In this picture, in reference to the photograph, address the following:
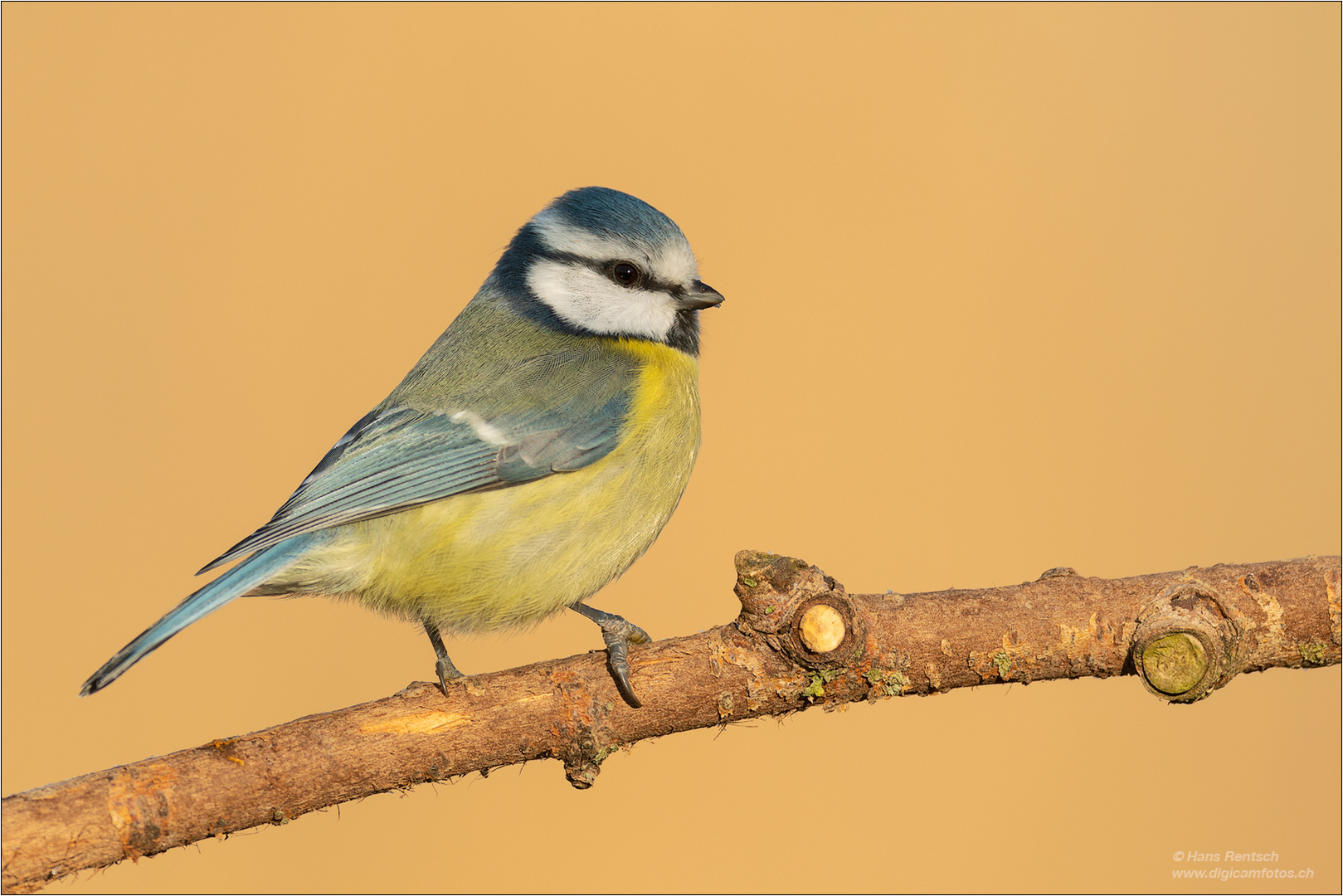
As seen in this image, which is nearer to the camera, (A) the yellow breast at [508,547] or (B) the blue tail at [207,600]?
(B) the blue tail at [207,600]

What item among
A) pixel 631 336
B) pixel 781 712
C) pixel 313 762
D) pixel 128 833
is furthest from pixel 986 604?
pixel 128 833

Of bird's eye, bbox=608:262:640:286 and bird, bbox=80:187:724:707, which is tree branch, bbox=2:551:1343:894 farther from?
bird's eye, bbox=608:262:640:286

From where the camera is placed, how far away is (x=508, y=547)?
2.16 metres

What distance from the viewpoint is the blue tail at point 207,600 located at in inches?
68.8

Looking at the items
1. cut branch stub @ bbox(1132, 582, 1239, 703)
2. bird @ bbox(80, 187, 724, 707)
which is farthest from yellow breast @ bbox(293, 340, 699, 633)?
cut branch stub @ bbox(1132, 582, 1239, 703)

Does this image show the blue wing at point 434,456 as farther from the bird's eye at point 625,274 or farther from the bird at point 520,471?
the bird's eye at point 625,274

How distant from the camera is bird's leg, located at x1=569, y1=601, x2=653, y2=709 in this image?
1958 millimetres

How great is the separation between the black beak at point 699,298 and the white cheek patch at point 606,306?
0.03 meters

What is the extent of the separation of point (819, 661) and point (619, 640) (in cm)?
42

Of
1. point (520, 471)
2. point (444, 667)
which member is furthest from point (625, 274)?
point (444, 667)

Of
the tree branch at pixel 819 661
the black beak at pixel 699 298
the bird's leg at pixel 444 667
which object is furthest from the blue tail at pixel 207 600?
the black beak at pixel 699 298

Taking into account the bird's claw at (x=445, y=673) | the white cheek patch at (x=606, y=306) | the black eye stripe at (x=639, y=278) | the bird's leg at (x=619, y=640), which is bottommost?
the bird's claw at (x=445, y=673)

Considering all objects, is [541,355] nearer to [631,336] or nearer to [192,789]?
[631,336]

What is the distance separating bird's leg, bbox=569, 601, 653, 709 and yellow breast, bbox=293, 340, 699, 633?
0.34 ft
